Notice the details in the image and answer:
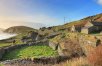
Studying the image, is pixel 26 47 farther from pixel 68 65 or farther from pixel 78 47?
pixel 68 65

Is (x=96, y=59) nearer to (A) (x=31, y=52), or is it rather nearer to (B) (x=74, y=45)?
(A) (x=31, y=52)

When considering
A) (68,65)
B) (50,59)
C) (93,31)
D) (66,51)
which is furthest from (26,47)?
(93,31)

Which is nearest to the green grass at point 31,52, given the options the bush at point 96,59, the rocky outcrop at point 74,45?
the rocky outcrop at point 74,45

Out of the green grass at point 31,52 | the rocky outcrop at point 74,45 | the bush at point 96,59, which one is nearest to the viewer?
the bush at point 96,59

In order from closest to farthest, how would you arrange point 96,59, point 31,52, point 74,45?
1. point 96,59
2. point 31,52
3. point 74,45

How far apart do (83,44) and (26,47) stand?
7881mm

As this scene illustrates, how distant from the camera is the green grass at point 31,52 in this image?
123 ft

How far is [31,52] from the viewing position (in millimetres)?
38594

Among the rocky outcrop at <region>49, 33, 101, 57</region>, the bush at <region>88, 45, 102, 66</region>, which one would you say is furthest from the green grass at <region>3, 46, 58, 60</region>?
the bush at <region>88, 45, 102, 66</region>

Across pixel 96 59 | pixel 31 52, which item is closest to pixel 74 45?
pixel 31 52

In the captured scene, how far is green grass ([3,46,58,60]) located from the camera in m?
37.4

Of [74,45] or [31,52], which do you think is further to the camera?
[74,45]

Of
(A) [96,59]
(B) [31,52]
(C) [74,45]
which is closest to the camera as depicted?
(A) [96,59]

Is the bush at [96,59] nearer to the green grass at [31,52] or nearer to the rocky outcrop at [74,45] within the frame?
the rocky outcrop at [74,45]
